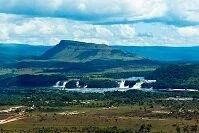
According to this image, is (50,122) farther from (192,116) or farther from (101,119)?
(192,116)

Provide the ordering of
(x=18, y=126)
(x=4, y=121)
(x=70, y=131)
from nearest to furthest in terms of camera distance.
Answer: (x=70, y=131), (x=18, y=126), (x=4, y=121)

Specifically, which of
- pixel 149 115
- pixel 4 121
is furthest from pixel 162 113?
pixel 4 121

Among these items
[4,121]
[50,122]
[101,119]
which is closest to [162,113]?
[101,119]

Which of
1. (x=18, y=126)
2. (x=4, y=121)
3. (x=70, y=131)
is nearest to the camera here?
(x=70, y=131)

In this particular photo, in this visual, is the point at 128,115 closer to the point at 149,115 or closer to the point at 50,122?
the point at 149,115

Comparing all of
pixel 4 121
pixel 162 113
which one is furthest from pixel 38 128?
pixel 162 113

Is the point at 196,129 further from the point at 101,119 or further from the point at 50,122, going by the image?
the point at 50,122

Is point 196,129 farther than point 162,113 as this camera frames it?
No

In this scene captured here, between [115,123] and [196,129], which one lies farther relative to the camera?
[115,123]
